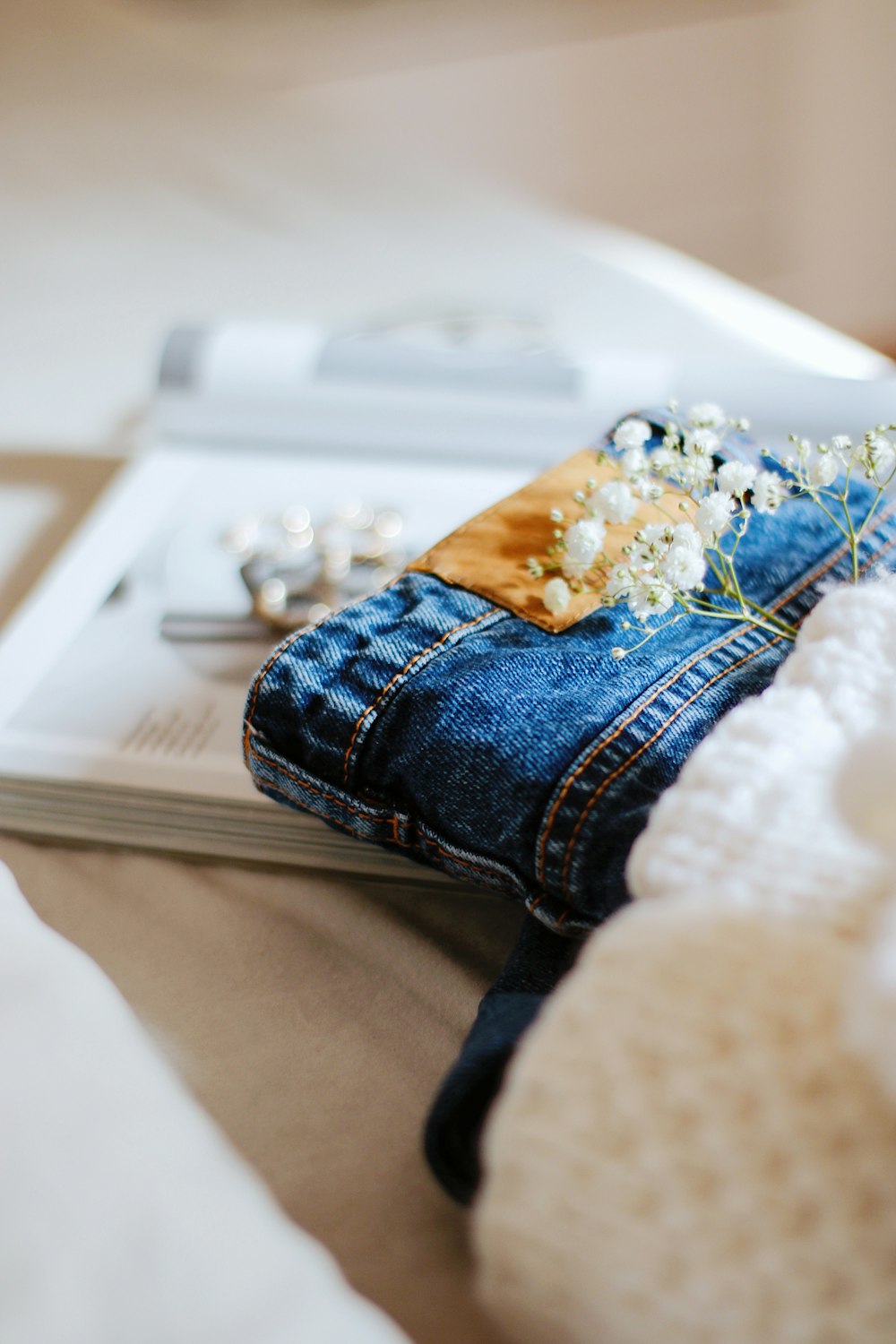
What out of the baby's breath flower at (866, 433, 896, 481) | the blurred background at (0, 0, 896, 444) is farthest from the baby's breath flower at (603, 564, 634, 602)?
the blurred background at (0, 0, 896, 444)

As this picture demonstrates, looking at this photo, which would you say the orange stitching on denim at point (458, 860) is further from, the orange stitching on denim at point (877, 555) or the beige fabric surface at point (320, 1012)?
the orange stitching on denim at point (877, 555)

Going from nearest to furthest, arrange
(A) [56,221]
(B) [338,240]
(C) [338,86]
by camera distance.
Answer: (B) [338,240] < (A) [56,221] < (C) [338,86]

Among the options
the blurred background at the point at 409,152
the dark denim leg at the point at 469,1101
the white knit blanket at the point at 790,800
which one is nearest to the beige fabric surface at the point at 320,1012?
the dark denim leg at the point at 469,1101

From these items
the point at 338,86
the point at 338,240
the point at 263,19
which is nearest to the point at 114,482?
the point at 338,240

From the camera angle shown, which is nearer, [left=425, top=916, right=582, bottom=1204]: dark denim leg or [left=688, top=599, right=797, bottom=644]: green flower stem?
[left=425, top=916, right=582, bottom=1204]: dark denim leg

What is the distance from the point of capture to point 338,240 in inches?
53.7

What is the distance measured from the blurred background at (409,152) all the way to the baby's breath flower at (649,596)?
79 centimetres

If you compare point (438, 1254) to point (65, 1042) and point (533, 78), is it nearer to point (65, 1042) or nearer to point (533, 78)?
point (65, 1042)

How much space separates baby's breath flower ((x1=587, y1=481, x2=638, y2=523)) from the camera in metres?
0.43

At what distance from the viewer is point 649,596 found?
41cm

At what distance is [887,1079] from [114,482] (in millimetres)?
729

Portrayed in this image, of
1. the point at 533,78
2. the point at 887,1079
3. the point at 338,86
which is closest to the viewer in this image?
the point at 887,1079

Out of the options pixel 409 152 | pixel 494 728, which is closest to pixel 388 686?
pixel 494 728

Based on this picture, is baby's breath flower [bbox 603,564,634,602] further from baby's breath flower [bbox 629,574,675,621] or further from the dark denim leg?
the dark denim leg
